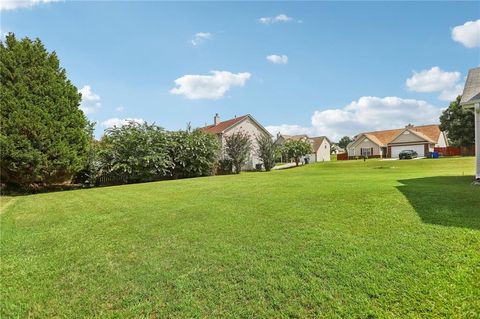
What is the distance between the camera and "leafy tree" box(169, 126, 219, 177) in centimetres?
2183

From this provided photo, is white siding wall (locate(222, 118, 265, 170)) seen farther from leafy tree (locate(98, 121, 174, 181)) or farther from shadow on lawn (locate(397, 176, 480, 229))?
shadow on lawn (locate(397, 176, 480, 229))

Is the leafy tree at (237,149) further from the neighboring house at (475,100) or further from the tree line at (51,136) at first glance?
the neighboring house at (475,100)

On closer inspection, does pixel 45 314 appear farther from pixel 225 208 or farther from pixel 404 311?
pixel 225 208

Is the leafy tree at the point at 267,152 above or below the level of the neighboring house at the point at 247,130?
below

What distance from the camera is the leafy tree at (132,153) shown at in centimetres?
1856

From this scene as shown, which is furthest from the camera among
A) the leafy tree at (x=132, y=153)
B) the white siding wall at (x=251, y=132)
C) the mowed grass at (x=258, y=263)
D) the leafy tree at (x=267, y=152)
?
the white siding wall at (x=251, y=132)

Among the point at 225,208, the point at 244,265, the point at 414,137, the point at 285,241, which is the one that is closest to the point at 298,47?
the point at 225,208

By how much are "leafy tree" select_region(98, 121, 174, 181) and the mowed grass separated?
11975mm

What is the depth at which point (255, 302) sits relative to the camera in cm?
327

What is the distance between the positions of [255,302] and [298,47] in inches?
463

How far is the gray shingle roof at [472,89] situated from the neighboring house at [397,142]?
36.4m

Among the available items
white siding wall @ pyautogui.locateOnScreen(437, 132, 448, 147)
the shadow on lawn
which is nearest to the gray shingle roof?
the shadow on lawn

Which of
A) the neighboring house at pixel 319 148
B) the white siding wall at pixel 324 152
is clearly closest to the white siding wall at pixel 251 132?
the neighboring house at pixel 319 148

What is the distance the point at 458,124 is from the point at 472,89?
39505 mm
